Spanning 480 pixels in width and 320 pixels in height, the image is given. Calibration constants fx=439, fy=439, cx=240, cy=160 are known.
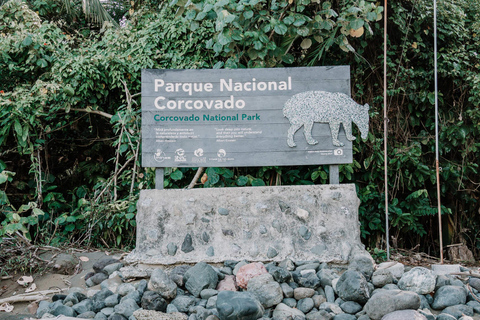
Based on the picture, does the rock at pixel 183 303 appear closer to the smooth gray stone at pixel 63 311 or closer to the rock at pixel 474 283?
the smooth gray stone at pixel 63 311

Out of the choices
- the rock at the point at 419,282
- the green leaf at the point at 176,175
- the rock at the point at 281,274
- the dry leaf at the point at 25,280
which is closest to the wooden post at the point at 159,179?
the green leaf at the point at 176,175

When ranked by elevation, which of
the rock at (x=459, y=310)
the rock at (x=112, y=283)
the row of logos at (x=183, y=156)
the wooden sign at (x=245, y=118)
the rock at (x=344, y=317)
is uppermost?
the wooden sign at (x=245, y=118)

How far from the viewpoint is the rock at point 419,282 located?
332cm

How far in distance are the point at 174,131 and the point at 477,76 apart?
12.0 feet

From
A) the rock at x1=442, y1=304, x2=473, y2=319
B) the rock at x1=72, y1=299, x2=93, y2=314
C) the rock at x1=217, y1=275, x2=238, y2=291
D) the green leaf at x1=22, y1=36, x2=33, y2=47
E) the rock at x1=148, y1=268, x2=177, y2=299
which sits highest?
the green leaf at x1=22, y1=36, x2=33, y2=47

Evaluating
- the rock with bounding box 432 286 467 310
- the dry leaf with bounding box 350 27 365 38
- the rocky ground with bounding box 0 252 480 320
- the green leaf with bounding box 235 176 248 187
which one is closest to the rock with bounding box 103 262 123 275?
the rocky ground with bounding box 0 252 480 320

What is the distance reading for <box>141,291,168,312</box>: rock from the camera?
320cm

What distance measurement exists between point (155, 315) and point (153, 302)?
165mm

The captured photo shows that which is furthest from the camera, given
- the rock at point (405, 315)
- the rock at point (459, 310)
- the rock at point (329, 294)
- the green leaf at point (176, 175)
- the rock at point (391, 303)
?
the green leaf at point (176, 175)

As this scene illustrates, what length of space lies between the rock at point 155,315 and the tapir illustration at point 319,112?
5.97ft

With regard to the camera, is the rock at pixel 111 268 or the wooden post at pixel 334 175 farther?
the wooden post at pixel 334 175

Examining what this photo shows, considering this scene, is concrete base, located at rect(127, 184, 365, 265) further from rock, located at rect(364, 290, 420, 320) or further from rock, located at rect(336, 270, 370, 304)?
rock, located at rect(364, 290, 420, 320)

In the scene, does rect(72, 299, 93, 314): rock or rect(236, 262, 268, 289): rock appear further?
rect(236, 262, 268, 289): rock

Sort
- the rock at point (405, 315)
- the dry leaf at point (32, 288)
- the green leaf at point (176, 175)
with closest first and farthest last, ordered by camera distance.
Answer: the rock at point (405, 315) → the dry leaf at point (32, 288) → the green leaf at point (176, 175)
